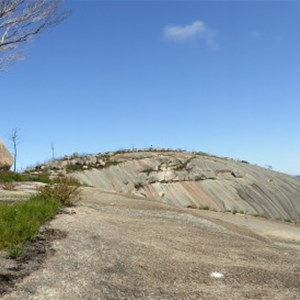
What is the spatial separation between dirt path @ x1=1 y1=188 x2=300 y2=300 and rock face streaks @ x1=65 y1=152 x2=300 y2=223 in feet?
65.4

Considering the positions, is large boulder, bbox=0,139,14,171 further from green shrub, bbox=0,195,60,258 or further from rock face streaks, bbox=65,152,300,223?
green shrub, bbox=0,195,60,258

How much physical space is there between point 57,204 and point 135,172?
22280 millimetres

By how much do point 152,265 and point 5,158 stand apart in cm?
1878

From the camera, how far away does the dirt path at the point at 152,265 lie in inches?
259

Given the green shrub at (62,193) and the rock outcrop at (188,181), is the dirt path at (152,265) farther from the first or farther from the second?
the rock outcrop at (188,181)

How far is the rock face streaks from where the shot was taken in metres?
33.1

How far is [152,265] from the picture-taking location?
7.91 metres

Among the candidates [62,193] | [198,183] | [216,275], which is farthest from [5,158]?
[216,275]

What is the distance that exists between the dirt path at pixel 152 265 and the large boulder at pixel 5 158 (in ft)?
44.1

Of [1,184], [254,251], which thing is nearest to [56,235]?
[254,251]

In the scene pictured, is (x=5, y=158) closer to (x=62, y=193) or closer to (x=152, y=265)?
(x=62, y=193)

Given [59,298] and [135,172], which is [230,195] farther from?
[59,298]

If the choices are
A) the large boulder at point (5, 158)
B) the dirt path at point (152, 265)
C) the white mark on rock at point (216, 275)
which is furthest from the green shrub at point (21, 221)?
the large boulder at point (5, 158)

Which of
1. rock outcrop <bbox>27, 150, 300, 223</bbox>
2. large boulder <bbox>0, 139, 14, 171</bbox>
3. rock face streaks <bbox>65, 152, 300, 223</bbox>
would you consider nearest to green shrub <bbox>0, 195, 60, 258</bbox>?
large boulder <bbox>0, 139, 14, 171</bbox>
